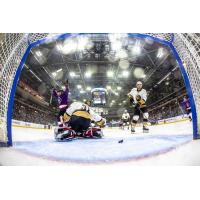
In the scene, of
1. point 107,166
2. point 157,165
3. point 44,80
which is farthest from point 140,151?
point 44,80

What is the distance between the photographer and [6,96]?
230 centimetres

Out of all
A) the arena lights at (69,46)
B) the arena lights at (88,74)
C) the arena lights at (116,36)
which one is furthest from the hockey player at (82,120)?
the arena lights at (116,36)

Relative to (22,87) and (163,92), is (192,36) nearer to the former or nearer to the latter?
(163,92)

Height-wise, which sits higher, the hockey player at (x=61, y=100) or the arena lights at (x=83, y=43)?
the arena lights at (x=83, y=43)

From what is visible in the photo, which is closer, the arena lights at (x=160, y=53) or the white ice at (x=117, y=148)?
the white ice at (x=117, y=148)

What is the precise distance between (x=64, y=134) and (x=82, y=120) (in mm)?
225

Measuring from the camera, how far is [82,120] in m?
2.24

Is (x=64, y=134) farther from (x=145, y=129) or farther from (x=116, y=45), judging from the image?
(x=116, y=45)

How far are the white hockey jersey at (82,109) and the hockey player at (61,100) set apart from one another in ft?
0.18

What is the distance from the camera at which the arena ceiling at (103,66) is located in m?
2.11

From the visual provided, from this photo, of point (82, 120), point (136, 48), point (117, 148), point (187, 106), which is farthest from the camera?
point (187, 106)

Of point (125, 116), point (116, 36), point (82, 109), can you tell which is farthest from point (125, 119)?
point (116, 36)

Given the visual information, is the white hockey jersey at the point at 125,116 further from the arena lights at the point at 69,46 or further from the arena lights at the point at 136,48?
the arena lights at the point at 69,46

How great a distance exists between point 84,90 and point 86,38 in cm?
49
